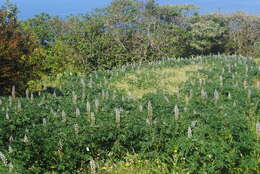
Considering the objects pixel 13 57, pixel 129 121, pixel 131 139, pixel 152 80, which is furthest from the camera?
pixel 152 80

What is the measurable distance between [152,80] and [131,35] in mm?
9751

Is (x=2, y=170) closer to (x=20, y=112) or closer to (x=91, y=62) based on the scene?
(x=20, y=112)

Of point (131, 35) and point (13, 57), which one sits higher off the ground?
point (131, 35)

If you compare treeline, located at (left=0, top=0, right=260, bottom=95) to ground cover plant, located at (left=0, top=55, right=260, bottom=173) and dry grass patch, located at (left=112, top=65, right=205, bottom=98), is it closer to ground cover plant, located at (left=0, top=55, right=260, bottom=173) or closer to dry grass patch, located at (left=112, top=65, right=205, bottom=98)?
dry grass patch, located at (left=112, top=65, right=205, bottom=98)

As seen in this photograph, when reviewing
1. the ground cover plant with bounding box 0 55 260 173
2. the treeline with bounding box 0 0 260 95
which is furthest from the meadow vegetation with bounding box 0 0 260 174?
the treeline with bounding box 0 0 260 95

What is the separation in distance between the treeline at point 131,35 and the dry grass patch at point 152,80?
363 centimetres

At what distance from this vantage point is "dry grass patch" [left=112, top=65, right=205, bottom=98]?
11.9m

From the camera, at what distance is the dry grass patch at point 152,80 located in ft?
39.2

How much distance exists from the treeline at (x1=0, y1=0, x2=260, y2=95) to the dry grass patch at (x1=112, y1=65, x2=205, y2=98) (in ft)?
11.9

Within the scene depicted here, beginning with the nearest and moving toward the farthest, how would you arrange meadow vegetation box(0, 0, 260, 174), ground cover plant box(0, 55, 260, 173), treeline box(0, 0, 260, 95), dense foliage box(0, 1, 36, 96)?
1. ground cover plant box(0, 55, 260, 173)
2. meadow vegetation box(0, 0, 260, 174)
3. dense foliage box(0, 1, 36, 96)
4. treeline box(0, 0, 260, 95)

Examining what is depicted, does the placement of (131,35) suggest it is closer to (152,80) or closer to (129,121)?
(152,80)

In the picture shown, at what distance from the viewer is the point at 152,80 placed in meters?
13.0

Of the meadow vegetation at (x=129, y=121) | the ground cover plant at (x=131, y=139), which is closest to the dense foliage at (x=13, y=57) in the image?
the meadow vegetation at (x=129, y=121)

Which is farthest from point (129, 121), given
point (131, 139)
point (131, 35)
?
point (131, 35)
